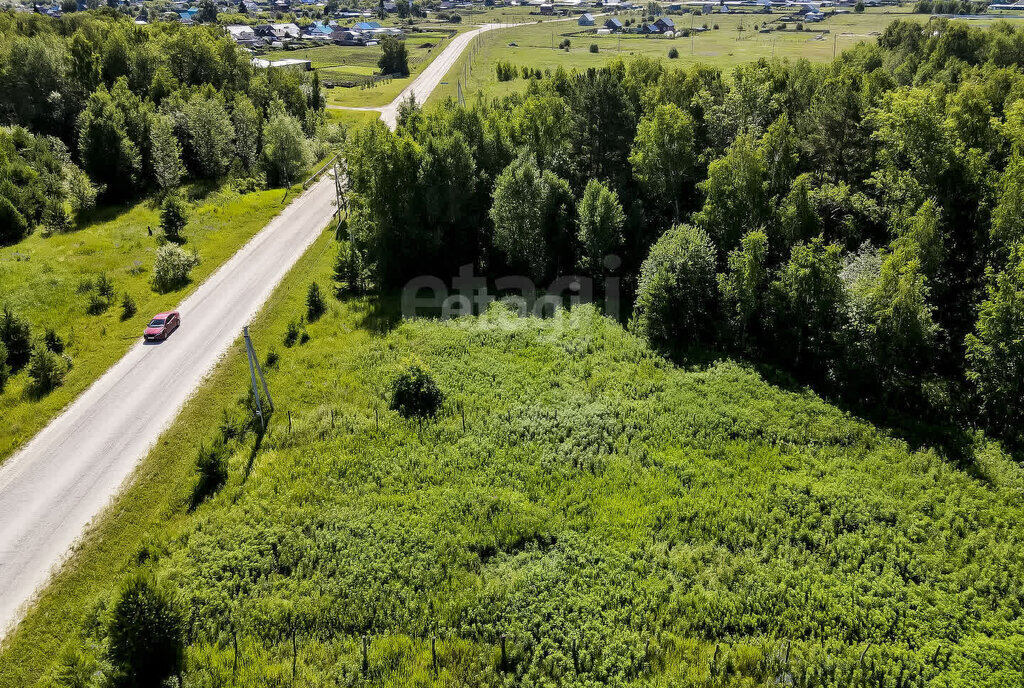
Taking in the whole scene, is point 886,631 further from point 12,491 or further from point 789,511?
point 12,491

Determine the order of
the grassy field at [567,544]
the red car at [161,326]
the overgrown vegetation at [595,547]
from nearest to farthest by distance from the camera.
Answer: the overgrown vegetation at [595,547] → the grassy field at [567,544] → the red car at [161,326]

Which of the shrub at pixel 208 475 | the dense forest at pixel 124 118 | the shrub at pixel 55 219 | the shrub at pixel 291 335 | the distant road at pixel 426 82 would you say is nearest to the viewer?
the shrub at pixel 208 475

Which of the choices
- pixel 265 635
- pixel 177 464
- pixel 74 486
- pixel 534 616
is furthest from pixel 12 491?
pixel 534 616

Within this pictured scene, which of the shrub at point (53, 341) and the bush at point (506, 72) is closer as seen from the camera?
the shrub at point (53, 341)

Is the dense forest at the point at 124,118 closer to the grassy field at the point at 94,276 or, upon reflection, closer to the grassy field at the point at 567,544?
the grassy field at the point at 94,276

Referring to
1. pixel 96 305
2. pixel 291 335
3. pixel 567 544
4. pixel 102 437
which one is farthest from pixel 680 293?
pixel 96 305

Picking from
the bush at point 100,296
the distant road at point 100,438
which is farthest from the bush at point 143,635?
the bush at point 100,296
